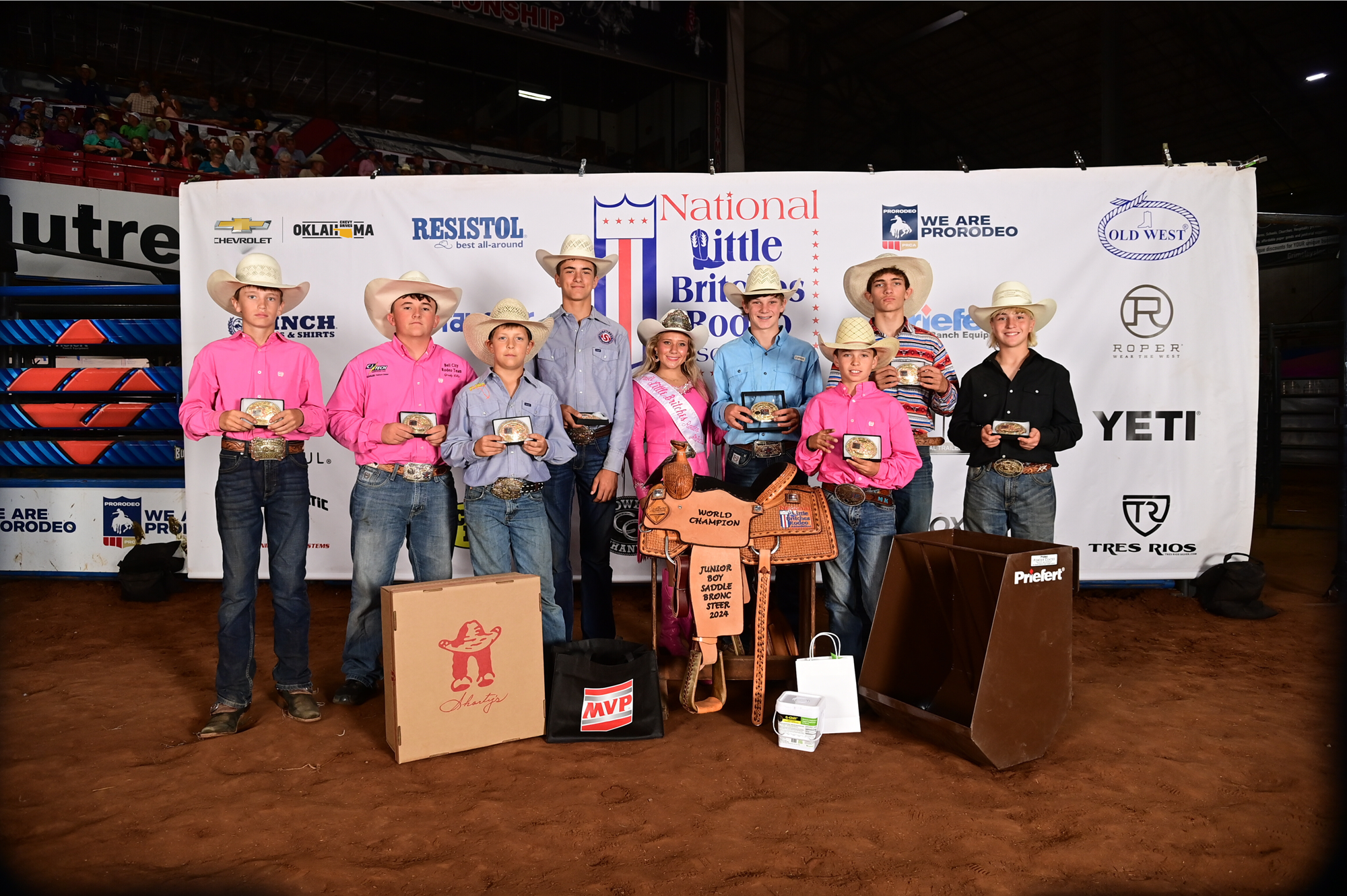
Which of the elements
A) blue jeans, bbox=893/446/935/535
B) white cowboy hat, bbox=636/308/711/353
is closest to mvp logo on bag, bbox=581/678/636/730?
blue jeans, bbox=893/446/935/535

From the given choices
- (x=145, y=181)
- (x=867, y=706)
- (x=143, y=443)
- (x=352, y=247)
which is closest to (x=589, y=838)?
(x=867, y=706)

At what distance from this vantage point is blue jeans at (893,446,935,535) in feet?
11.2

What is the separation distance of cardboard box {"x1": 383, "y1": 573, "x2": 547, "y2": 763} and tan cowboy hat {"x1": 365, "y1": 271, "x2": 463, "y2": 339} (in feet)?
4.38

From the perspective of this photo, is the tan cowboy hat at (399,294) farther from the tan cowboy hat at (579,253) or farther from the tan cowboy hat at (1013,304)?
the tan cowboy hat at (1013,304)

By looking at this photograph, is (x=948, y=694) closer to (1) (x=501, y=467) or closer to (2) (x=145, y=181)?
(1) (x=501, y=467)

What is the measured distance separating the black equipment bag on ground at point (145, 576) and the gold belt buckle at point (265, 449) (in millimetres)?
2694

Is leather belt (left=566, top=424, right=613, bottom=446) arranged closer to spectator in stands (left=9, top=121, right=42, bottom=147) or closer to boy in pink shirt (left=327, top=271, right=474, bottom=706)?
boy in pink shirt (left=327, top=271, right=474, bottom=706)

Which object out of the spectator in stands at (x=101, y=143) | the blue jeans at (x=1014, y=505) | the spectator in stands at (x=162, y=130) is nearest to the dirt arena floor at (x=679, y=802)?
the blue jeans at (x=1014, y=505)

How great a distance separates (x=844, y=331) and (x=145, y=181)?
889 centimetres

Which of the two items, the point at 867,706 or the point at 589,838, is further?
the point at 867,706

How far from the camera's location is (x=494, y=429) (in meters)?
Answer: 3.11

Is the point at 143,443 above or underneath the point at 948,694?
above

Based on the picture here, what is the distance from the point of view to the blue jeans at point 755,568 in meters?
3.58

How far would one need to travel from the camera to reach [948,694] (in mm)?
2936
